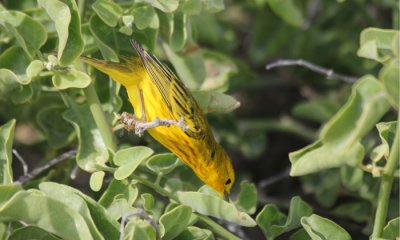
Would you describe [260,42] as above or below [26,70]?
below

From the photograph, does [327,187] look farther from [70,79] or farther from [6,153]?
[6,153]

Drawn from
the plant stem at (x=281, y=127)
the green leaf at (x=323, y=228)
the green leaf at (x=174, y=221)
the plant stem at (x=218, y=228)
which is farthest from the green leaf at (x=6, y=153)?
the plant stem at (x=281, y=127)

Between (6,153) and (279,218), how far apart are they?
85cm

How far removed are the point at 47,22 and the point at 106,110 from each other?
0.37 meters

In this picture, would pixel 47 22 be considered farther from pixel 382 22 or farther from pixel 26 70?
pixel 382 22

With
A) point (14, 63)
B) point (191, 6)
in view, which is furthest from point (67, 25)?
point (191, 6)

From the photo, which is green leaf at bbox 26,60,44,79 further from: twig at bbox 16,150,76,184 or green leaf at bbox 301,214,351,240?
green leaf at bbox 301,214,351,240

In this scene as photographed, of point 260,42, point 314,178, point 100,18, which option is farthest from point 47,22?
point 260,42

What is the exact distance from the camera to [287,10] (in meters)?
3.09

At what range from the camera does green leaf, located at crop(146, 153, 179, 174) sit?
229 cm

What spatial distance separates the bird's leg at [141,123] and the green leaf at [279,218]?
0.36 m

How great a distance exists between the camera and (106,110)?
8.38ft

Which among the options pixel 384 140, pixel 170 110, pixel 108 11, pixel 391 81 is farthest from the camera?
pixel 170 110

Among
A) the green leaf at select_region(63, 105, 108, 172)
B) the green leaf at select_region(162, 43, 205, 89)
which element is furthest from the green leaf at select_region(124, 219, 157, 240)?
the green leaf at select_region(162, 43, 205, 89)
